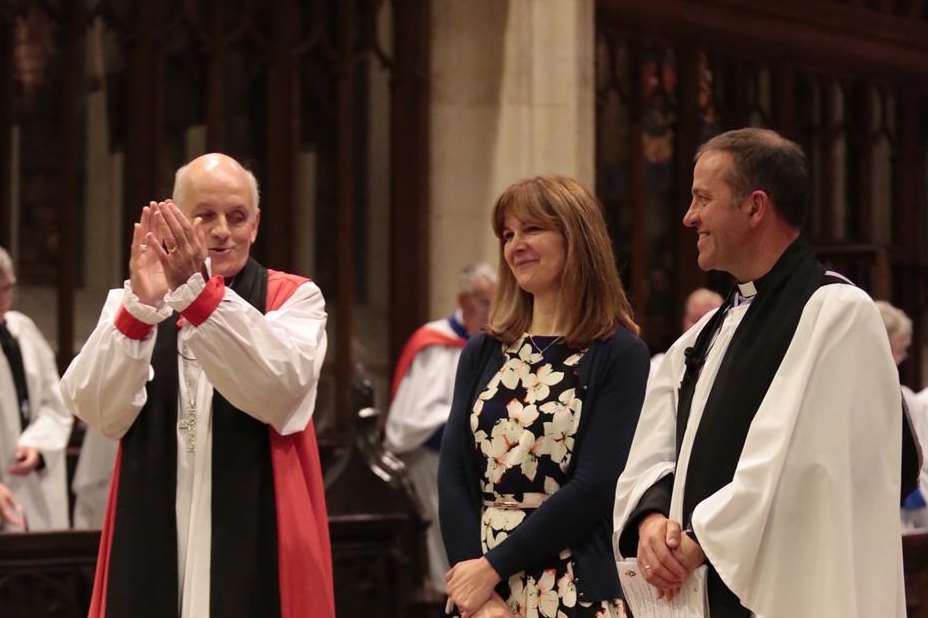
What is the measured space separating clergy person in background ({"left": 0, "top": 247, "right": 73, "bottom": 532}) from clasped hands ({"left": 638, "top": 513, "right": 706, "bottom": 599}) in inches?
149

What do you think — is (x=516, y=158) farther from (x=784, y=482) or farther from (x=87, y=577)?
(x=784, y=482)

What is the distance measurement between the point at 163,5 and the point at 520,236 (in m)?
5.58

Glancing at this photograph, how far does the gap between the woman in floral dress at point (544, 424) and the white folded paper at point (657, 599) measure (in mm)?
146

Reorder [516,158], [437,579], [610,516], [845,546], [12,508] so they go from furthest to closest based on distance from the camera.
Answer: [516,158]
[437,579]
[12,508]
[610,516]
[845,546]

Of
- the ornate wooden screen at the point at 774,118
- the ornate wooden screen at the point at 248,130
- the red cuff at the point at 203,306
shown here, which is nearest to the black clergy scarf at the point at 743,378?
the red cuff at the point at 203,306

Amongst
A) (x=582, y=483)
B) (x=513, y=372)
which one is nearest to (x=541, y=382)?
(x=513, y=372)

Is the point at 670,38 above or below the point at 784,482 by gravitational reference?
above

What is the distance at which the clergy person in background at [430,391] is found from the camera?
28.3 feet

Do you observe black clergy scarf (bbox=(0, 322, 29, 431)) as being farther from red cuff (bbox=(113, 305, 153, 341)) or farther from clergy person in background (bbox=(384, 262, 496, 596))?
red cuff (bbox=(113, 305, 153, 341))

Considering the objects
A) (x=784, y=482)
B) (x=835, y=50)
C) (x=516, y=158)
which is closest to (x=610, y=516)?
(x=784, y=482)

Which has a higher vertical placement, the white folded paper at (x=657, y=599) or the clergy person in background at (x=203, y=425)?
the clergy person in background at (x=203, y=425)

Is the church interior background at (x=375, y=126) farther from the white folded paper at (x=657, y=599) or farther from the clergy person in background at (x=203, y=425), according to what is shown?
the white folded paper at (x=657, y=599)

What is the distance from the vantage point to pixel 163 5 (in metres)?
8.77

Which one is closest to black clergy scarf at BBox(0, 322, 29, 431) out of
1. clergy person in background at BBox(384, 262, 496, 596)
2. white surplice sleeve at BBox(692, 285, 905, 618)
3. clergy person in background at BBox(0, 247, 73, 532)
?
clergy person in background at BBox(0, 247, 73, 532)
